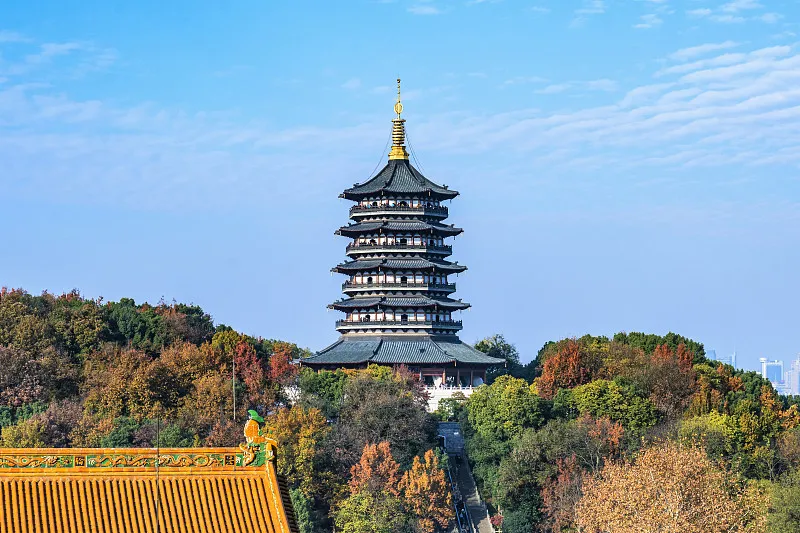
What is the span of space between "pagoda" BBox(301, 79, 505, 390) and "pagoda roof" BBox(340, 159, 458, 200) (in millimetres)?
47

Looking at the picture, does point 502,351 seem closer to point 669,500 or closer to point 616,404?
point 616,404

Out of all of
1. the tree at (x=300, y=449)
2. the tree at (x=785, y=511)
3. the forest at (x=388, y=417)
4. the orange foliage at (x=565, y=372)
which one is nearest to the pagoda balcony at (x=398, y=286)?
the forest at (x=388, y=417)

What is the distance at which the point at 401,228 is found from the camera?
73.6 m

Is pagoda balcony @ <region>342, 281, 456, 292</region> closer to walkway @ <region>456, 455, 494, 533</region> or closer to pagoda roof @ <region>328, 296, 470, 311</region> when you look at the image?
pagoda roof @ <region>328, 296, 470, 311</region>

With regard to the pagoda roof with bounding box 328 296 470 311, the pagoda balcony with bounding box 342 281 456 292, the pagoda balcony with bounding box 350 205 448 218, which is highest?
the pagoda balcony with bounding box 350 205 448 218

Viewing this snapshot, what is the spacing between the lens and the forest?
5412 centimetres

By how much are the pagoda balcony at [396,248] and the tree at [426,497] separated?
19.8 m

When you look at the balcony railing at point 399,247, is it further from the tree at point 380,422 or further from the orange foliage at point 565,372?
the tree at point 380,422

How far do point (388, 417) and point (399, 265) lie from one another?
589 inches

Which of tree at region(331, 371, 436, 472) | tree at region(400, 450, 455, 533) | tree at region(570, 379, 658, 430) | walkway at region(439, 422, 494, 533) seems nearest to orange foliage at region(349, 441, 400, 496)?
tree at region(400, 450, 455, 533)

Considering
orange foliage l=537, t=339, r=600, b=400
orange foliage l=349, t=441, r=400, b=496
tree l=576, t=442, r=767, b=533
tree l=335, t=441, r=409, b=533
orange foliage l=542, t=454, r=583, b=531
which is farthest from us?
orange foliage l=537, t=339, r=600, b=400

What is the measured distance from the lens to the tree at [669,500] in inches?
1542

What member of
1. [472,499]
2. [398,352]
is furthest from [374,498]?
[398,352]

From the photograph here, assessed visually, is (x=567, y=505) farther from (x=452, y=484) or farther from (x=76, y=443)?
(x=76, y=443)
